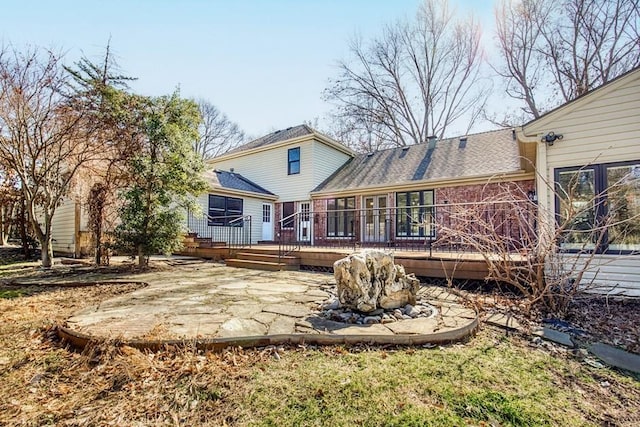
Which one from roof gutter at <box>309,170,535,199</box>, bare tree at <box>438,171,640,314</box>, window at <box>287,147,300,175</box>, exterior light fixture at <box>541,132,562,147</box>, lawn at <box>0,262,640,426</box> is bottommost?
lawn at <box>0,262,640,426</box>

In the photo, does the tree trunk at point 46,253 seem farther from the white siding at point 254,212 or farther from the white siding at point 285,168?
the white siding at point 285,168

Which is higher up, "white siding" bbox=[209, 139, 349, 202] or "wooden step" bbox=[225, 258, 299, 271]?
"white siding" bbox=[209, 139, 349, 202]

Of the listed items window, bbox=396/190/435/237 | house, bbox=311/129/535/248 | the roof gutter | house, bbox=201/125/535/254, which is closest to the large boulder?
house, bbox=201/125/535/254

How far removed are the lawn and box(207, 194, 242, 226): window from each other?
8742 millimetres

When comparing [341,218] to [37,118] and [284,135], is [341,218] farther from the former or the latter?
[37,118]

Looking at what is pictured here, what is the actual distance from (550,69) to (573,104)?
11.6 m

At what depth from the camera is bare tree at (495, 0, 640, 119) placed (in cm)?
1202

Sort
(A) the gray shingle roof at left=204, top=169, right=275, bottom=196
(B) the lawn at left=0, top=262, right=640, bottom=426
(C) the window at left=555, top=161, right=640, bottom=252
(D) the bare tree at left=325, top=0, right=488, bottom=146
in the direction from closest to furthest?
(B) the lawn at left=0, top=262, right=640, bottom=426, (C) the window at left=555, top=161, right=640, bottom=252, (A) the gray shingle roof at left=204, top=169, right=275, bottom=196, (D) the bare tree at left=325, top=0, right=488, bottom=146

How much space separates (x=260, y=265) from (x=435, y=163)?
762 cm

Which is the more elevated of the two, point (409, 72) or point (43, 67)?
point (409, 72)

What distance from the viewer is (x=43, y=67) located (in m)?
7.58

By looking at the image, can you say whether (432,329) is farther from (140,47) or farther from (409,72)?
(409,72)

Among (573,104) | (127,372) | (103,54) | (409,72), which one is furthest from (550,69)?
(127,372)

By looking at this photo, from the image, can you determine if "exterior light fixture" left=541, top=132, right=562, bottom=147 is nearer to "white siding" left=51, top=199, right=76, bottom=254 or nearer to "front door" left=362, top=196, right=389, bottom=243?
"front door" left=362, top=196, right=389, bottom=243
